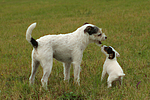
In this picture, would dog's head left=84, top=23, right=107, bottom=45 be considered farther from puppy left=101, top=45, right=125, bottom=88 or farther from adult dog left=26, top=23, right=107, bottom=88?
puppy left=101, top=45, right=125, bottom=88

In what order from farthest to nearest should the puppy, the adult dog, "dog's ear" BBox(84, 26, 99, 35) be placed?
1. "dog's ear" BBox(84, 26, 99, 35)
2. the puppy
3. the adult dog

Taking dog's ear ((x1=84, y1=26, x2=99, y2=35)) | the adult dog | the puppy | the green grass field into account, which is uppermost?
dog's ear ((x1=84, y1=26, x2=99, y2=35))

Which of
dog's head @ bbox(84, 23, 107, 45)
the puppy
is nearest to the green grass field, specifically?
the puppy

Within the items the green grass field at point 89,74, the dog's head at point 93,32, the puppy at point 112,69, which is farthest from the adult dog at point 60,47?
the puppy at point 112,69

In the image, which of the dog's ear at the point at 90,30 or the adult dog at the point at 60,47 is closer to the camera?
the adult dog at the point at 60,47

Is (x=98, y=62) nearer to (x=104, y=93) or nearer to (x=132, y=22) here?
(x=104, y=93)

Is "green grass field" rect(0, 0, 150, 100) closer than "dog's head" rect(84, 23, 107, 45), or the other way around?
"green grass field" rect(0, 0, 150, 100)

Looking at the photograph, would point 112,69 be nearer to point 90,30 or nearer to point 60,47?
point 90,30

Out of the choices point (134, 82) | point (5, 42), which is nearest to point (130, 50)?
point (134, 82)

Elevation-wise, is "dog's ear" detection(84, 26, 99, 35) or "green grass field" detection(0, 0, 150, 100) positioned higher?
"dog's ear" detection(84, 26, 99, 35)

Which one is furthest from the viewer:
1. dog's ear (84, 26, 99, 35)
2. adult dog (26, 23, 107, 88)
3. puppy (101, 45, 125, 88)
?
dog's ear (84, 26, 99, 35)

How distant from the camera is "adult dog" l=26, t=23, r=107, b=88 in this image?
3.92 metres

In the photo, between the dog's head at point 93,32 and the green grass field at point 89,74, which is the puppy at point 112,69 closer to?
the green grass field at point 89,74

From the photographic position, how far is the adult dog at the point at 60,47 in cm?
392
